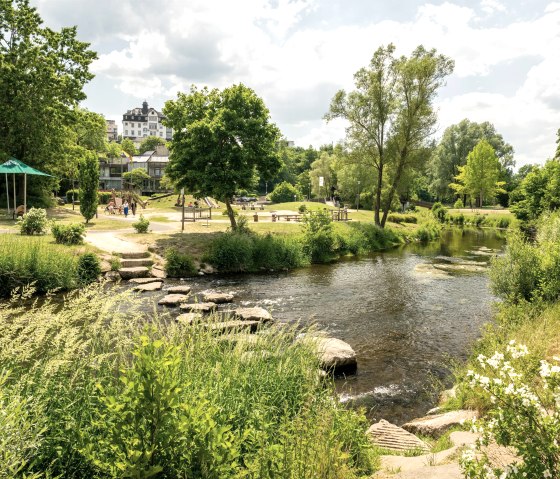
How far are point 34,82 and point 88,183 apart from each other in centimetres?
1355

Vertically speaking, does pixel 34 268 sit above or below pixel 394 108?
below

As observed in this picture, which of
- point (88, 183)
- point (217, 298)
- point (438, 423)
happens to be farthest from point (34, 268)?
point (438, 423)

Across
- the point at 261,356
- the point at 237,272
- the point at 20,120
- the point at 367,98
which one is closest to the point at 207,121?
the point at 237,272

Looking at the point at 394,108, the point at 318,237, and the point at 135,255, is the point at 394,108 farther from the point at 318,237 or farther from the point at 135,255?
the point at 135,255

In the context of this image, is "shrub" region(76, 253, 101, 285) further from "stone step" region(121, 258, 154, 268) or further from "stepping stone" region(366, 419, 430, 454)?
"stepping stone" region(366, 419, 430, 454)

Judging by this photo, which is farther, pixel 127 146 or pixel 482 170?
pixel 127 146

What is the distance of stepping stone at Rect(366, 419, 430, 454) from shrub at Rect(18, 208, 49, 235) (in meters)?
21.9

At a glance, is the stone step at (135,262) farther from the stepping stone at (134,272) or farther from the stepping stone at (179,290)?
the stepping stone at (179,290)

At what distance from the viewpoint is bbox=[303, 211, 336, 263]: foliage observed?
26.7 meters

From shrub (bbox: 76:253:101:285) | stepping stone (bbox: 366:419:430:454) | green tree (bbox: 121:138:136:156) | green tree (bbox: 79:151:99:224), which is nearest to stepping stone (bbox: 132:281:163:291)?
shrub (bbox: 76:253:101:285)

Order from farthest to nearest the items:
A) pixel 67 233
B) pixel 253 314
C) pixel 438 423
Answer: pixel 67 233, pixel 253 314, pixel 438 423

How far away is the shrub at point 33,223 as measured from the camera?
72.6 ft

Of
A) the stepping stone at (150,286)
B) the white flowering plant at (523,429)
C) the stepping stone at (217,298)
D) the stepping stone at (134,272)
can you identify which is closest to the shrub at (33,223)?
the stepping stone at (134,272)

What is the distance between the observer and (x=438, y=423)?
22.5 ft
